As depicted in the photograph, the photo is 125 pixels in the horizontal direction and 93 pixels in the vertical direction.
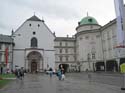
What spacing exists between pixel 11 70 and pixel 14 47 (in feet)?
28.4

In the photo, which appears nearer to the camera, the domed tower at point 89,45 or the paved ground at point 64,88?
the paved ground at point 64,88

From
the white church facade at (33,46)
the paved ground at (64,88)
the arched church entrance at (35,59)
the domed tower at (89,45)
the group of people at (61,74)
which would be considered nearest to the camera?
the paved ground at (64,88)

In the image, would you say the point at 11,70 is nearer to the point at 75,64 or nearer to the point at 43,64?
the point at 43,64

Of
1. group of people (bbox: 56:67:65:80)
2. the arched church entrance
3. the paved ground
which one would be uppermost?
the arched church entrance

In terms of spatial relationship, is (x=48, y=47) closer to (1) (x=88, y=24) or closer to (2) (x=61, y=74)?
(1) (x=88, y=24)

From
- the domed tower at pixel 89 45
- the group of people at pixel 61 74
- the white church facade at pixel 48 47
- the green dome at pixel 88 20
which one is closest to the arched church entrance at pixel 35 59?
the white church facade at pixel 48 47

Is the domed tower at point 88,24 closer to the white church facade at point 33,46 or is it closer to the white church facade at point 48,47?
the white church facade at point 48,47

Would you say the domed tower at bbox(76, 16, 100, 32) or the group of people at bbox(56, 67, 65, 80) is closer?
the group of people at bbox(56, 67, 65, 80)

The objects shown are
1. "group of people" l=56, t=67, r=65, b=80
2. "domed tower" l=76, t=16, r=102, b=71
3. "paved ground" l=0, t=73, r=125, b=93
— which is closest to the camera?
"paved ground" l=0, t=73, r=125, b=93

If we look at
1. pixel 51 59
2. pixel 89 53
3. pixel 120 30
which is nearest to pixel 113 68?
pixel 89 53

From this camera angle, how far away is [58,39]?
100062 mm

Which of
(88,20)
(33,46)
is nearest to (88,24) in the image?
(88,20)

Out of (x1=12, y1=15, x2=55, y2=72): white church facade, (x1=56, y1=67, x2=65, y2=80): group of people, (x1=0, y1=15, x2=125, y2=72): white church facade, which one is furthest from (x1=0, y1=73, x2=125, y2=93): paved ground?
(x1=12, y1=15, x2=55, y2=72): white church facade

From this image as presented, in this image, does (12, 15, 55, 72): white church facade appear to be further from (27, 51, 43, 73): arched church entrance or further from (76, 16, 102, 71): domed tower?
(76, 16, 102, 71): domed tower
